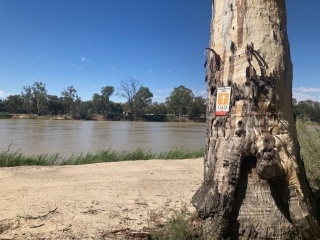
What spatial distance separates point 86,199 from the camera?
345 centimetres

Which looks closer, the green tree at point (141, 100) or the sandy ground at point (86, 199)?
the sandy ground at point (86, 199)

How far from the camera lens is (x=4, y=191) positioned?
150 inches

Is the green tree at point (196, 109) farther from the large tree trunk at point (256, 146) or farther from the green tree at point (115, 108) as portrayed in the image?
the large tree trunk at point (256, 146)

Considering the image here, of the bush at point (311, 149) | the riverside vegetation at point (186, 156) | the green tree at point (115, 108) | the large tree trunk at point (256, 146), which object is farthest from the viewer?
the green tree at point (115, 108)

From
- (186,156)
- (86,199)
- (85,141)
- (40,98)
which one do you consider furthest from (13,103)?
(86,199)

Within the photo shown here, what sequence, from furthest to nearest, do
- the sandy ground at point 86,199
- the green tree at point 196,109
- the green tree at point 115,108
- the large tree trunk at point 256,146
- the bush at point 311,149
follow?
the green tree at point 115,108 < the green tree at point 196,109 < the bush at point 311,149 < the sandy ground at point 86,199 < the large tree trunk at point 256,146

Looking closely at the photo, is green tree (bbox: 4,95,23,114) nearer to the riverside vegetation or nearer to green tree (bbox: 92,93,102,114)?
green tree (bbox: 92,93,102,114)

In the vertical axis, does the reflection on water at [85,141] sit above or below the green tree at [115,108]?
below

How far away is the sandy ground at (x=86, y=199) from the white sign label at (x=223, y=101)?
4.11ft

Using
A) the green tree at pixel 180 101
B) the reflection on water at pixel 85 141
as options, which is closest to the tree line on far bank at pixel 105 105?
the green tree at pixel 180 101

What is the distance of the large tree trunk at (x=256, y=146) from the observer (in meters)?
2.02

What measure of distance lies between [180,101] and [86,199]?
6622cm

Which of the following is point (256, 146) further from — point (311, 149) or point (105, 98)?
point (105, 98)

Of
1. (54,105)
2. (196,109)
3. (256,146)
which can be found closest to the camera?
(256,146)
